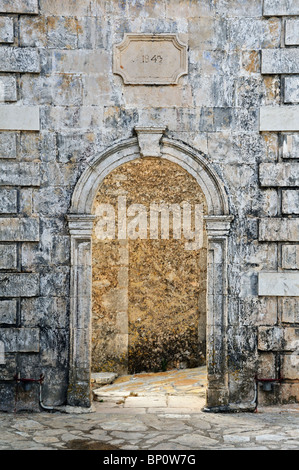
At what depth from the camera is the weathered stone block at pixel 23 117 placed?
23.6 feet

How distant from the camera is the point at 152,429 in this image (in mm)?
6414

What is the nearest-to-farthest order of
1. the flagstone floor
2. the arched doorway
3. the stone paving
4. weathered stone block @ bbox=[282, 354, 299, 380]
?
the stone paving → weathered stone block @ bbox=[282, 354, 299, 380] → the flagstone floor → the arched doorway

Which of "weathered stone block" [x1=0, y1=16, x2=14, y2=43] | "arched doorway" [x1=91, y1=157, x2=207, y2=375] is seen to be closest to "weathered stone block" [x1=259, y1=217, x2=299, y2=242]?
"arched doorway" [x1=91, y1=157, x2=207, y2=375]

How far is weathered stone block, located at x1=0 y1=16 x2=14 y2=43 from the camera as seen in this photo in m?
7.16

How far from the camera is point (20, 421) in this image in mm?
6742

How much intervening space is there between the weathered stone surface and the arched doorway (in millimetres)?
3046

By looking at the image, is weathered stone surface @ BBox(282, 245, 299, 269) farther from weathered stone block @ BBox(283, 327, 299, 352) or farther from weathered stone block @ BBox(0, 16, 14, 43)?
weathered stone block @ BBox(0, 16, 14, 43)

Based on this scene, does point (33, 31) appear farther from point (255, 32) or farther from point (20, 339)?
point (20, 339)

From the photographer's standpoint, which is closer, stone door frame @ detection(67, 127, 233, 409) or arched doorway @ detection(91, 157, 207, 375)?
stone door frame @ detection(67, 127, 233, 409)

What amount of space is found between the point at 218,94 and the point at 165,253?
11.3 ft

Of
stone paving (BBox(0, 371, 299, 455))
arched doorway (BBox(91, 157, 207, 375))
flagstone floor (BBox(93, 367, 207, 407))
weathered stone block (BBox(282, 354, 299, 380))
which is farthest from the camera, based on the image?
arched doorway (BBox(91, 157, 207, 375))

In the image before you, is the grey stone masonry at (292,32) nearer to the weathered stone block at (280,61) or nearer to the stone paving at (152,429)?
the weathered stone block at (280,61)

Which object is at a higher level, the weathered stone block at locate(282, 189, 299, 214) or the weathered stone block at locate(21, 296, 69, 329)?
the weathered stone block at locate(282, 189, 299, 214)

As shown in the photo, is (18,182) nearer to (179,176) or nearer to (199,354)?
(179,176)
